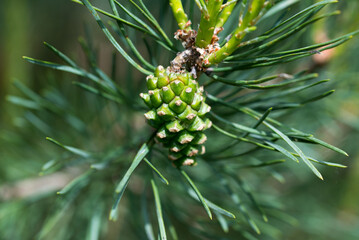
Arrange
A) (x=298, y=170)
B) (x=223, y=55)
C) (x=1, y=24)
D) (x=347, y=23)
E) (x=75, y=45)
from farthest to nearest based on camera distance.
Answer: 1. (x=75, y=45)
2. (x=1, y=24)
3. (x=298, y=170)
4. (x=347, y=23)
5. (x=223, y=55)

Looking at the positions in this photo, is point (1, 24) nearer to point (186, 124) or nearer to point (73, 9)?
point (73, 9)

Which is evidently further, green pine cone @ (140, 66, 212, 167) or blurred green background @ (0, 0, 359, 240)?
blurred green background @ (0, 0, 359, 240)

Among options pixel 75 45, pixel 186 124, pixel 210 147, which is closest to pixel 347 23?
pixel 210 147

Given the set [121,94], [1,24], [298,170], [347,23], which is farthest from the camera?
[1,24]

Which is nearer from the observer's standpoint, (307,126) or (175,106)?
(175,106)

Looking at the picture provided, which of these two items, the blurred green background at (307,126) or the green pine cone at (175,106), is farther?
the blurred green background at (307,126)
